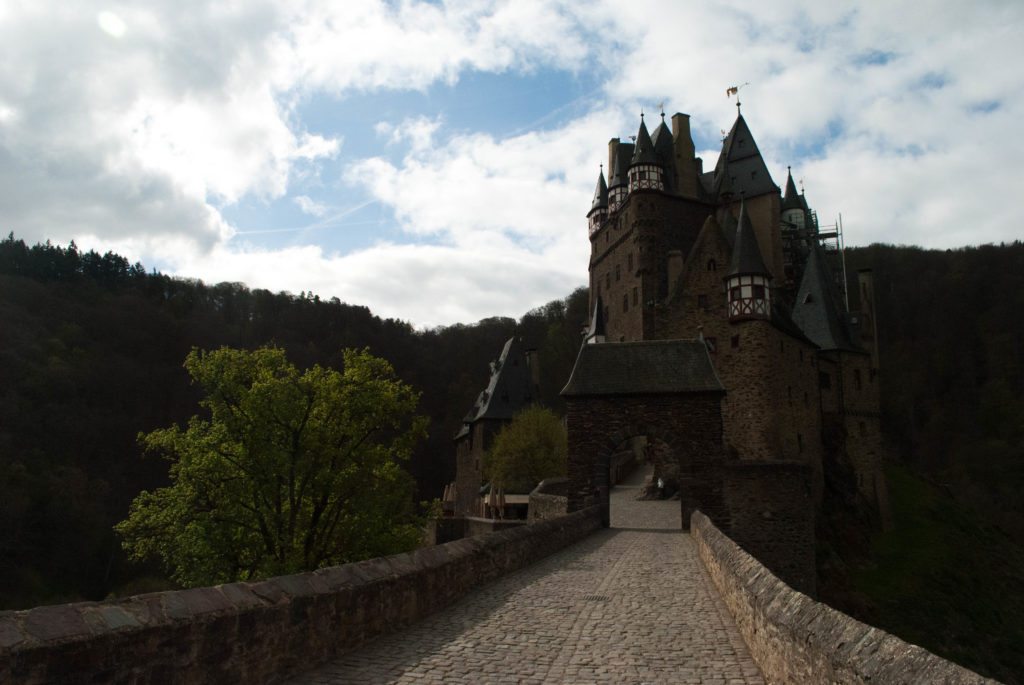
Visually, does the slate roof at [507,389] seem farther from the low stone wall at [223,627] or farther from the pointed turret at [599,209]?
the low stone wall at [223,627]

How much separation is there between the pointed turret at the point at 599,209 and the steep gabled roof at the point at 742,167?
298 inches

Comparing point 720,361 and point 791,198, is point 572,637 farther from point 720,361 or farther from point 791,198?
point 791,198

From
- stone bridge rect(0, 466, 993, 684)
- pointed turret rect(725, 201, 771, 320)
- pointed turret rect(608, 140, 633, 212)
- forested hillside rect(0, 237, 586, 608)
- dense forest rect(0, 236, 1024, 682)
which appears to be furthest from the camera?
pointed turret rect(608, 140, 633, 212)

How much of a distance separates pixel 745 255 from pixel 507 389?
86.6 feet

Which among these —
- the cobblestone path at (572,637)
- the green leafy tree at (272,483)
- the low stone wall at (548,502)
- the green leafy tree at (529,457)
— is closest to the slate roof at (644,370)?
the low stone wall at (548,502)

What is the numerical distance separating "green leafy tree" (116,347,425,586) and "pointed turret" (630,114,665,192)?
24.6 m

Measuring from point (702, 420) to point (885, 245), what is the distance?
232 feet

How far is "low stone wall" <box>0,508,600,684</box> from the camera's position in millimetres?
4219

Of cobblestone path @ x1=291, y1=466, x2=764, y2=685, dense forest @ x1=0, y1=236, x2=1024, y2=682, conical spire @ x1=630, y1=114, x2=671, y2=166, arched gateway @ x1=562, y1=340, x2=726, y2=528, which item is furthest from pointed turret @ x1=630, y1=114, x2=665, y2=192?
cobblestone path @ x1=291, y1=466, x2=764, y2=685

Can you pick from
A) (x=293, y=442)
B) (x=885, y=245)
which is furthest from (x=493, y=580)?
(x=885, y=245)

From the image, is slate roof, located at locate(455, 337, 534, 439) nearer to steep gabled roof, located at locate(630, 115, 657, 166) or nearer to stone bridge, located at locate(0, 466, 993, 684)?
steep gabled roof, located at locate(630, 115, 657, 166)

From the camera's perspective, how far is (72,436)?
5375cm

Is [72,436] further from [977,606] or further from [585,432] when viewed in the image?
[977,606]

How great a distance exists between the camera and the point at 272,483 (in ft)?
74.9
